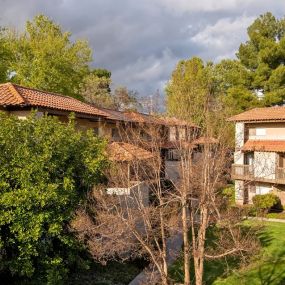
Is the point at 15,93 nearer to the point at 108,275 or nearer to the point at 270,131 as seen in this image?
the point at 108,275

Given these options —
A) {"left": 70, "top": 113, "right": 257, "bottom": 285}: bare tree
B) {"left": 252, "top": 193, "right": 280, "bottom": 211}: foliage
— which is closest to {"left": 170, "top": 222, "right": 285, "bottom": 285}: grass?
{"left": 70, "top": 113, "right": 257, "bottom": 285}: bare tree

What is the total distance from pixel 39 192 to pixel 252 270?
1113 cm

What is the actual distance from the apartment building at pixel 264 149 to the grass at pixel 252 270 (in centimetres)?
1127

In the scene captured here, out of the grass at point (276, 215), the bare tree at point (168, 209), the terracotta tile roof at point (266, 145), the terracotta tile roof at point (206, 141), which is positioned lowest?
the grass at point (276, 215)

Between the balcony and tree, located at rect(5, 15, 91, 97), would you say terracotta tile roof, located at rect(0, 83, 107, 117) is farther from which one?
the balcony

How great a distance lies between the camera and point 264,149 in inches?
1248

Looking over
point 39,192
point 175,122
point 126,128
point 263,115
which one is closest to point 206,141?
point 175,122

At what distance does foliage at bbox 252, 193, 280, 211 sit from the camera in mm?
30953

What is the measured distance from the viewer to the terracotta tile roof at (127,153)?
15298 millimetres

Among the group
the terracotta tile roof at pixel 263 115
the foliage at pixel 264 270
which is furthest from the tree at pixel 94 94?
the foliage at pixel 264 270

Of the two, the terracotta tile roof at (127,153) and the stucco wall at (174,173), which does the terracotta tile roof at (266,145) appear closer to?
the stucco wall at (174,173)

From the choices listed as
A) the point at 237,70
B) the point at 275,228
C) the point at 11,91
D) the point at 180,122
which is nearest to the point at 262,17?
the point at 237,70

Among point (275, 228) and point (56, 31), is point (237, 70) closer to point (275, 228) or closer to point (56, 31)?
point (56, 31)

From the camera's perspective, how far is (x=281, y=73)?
41.5 m
